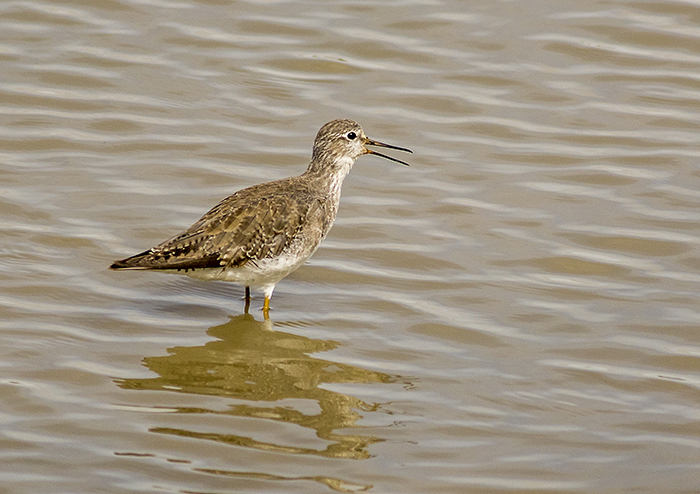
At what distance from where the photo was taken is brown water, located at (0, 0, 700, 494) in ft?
23.3

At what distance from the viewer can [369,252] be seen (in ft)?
34.3

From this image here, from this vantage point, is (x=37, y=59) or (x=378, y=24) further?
(x=378, y=24)

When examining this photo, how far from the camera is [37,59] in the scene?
1391cm

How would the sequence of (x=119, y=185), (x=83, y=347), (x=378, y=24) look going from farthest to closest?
(x=378, y=24), (x=119, y=185), (x=83, y=347)

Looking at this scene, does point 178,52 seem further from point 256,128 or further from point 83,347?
point 83,347

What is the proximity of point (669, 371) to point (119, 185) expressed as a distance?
6.05 m

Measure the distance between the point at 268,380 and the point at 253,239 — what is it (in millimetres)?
1544

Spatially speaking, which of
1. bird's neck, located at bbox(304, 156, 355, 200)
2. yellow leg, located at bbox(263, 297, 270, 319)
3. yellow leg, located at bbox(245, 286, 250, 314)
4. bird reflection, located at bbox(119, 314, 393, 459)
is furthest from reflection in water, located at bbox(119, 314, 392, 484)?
bird's neck, located at bbox(304, 156, 355, 200)

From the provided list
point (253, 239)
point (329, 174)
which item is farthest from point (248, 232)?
point (329, 174)

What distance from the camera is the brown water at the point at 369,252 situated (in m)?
7.11

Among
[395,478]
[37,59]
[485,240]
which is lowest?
[395,478]

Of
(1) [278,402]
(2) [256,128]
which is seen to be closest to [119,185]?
(2) [256,128]

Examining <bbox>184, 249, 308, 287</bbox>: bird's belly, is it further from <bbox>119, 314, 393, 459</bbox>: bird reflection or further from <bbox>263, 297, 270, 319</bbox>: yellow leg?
<bbox>119, 314, 393, 459</bbox>: bird reflection

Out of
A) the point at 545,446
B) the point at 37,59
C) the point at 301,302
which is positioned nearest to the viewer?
the point at 545,446
